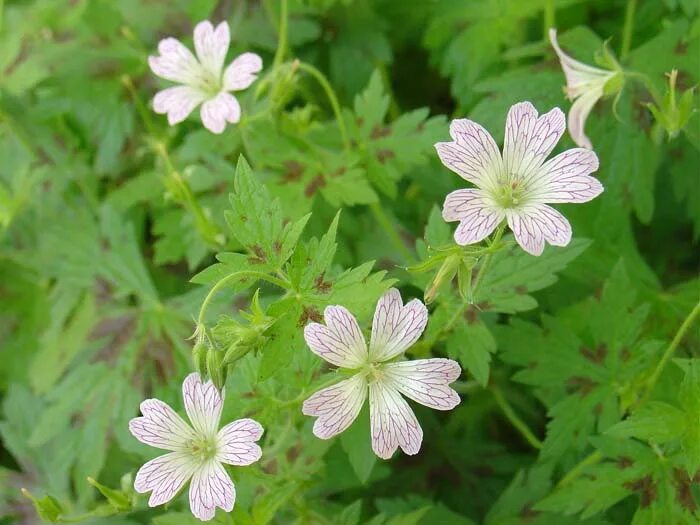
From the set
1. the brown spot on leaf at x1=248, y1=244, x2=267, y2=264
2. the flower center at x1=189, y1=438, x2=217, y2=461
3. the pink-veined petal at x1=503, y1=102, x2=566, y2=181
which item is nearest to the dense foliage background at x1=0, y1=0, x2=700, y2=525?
the brown spot on leaf at x1=248, y1=244, x2=267, y2=264

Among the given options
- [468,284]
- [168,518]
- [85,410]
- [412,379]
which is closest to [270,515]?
[168,518]

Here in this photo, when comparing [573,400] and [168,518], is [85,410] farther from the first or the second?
[573,400]

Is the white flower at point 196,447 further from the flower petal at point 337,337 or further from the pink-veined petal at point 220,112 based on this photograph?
the pink-veined petal at point 220,112

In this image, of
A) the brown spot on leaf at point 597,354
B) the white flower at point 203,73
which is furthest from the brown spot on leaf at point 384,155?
the brown spot on leaf at point 597,354

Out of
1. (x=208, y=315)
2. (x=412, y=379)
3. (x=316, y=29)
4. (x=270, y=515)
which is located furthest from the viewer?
(x=316, y=29)

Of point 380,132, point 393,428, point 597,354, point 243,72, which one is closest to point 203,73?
point 243,72

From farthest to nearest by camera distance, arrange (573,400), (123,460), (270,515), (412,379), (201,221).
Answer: (123,460)
(201,221)
(573,400)
(270,515)
(412,379)
